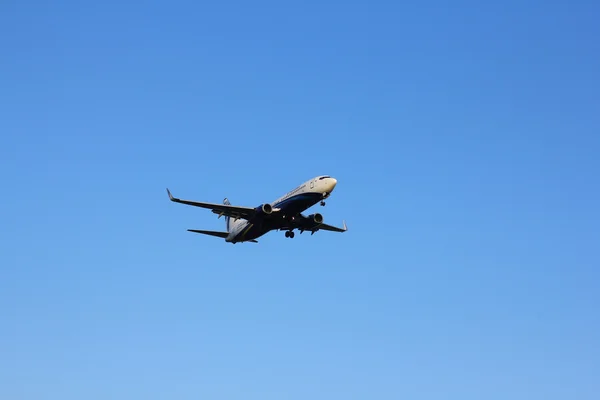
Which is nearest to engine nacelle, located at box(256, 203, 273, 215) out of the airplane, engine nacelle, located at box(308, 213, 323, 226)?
the airplane

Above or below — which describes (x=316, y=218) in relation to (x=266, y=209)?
above

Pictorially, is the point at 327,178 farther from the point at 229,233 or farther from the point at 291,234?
the point at 229,233

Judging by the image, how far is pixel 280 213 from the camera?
292ft

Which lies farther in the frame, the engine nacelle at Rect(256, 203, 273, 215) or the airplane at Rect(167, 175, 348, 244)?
the engine nacelle at Rect(256, 203, 273, 215)

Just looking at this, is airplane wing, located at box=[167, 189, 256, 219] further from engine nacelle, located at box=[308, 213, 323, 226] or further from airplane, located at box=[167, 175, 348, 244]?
engine nacelle, located at box=[308, 213, 323, 226]

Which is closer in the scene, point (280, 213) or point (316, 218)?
point (280, 213)

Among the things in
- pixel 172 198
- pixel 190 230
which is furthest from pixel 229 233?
pixel 172 198

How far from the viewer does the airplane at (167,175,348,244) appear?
3359 inches

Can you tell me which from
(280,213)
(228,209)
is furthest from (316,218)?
(228,209)

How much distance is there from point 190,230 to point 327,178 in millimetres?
18782

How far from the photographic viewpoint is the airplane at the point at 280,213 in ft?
280

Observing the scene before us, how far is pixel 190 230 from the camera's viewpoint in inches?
3733

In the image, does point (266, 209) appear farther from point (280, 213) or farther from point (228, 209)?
point (228, 209)

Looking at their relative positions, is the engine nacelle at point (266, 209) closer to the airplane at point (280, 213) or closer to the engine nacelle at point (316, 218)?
Result: the airplane at point (280, 213)
